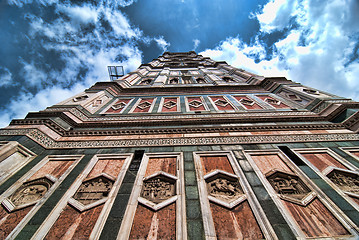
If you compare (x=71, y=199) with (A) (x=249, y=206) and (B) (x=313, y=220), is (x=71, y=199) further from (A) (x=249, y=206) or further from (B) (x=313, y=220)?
(B) (x=313, y=220)

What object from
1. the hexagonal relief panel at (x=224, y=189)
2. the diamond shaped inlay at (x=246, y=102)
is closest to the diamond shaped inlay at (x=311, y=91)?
the diamond shaped inlay at (x=246, y=102)

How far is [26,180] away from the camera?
2.91 meters

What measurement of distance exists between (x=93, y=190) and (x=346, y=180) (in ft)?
14.9

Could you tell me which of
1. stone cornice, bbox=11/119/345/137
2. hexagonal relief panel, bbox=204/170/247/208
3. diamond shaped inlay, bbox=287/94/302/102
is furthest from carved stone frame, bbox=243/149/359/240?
diamond shaped inlay, bbox=287/94/302/102

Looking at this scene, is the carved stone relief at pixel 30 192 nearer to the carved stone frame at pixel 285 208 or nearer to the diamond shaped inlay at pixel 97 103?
the diamond shaped inlay at pixel 97 103

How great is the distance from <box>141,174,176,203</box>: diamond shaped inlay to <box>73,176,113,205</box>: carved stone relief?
25.9 inches

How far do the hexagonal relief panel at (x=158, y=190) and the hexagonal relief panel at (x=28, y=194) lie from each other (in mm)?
1732

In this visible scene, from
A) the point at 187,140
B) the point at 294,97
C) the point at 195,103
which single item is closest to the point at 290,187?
the point at 187,140

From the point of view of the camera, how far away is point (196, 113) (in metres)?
5.52

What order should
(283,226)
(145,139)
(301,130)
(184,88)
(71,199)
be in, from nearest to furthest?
1. (283,226)
2. (71,199)
3. (145,139)
4. (301,130)
5. (184,88)

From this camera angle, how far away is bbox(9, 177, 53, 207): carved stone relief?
101 inches

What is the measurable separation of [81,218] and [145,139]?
2007mm

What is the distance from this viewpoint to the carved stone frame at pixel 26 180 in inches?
87.2

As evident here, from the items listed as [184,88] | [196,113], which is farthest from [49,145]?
[184,88]
